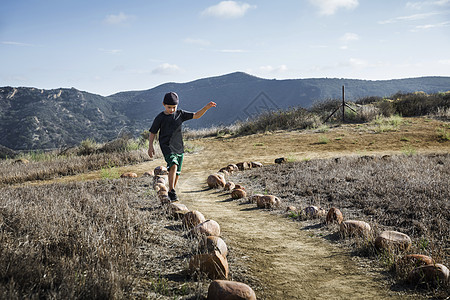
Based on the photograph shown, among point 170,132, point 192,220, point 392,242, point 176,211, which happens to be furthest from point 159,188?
point 392,242

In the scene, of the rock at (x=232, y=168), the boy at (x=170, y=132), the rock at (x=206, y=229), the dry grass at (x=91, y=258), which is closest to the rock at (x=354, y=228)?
the rock at (x=206, y=229)

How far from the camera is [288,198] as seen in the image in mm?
5945

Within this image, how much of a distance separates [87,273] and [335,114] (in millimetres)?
22085

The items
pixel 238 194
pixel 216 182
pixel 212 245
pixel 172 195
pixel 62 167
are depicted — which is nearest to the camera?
pixel 212 245

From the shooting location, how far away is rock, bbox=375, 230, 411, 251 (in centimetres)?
309

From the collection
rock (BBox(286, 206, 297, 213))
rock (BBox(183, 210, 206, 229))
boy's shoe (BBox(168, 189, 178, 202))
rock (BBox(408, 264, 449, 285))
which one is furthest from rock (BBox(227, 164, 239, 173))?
rock (BBox(408, 264, 449, 285))

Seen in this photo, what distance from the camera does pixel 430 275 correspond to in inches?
94.3

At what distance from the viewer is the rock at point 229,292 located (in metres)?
2.05

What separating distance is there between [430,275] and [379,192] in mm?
3211

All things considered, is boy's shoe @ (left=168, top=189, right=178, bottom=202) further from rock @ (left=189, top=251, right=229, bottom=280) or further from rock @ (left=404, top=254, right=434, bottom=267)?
rock @ (left=404, top=254, right=434, bottom=267)

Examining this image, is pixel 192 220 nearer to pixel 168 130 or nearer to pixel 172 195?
pixel 172 195

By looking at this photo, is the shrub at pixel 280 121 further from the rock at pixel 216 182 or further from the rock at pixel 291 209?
the rock at pixel 291 209

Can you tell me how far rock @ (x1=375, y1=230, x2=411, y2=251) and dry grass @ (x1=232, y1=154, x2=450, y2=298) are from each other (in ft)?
0.25

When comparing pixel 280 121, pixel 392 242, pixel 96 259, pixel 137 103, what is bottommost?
pixel 392 242
